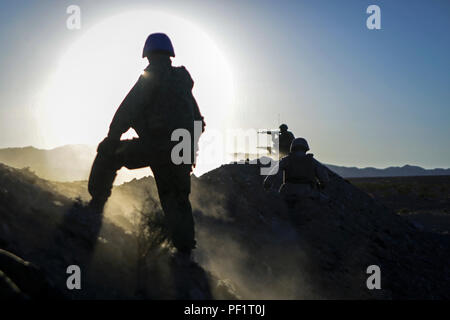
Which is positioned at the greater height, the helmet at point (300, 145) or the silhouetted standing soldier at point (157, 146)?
the helmet at point (300, 145)

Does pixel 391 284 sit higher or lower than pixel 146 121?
lower

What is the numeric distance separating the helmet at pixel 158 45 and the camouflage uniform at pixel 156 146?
0.80ft

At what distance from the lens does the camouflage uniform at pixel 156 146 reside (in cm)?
499

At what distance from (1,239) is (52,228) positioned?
531mm

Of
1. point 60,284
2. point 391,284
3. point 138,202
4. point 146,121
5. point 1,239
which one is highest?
point 146,121

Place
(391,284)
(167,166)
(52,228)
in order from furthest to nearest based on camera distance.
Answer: (391,284), (167,166), (52,228)

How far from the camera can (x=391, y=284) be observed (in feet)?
31.2

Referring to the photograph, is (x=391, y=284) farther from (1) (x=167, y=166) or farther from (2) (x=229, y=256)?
(1) (x=167, y=166)

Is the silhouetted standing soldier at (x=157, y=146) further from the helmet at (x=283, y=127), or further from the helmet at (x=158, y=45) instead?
the helmet at (x=283, y=127)

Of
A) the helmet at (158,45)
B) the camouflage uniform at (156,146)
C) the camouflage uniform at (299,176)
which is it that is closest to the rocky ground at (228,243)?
the camouflage uniform at (156,146)

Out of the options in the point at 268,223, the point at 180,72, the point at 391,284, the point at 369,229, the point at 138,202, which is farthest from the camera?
the point at 369,229

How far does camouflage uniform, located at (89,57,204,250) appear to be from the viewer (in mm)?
4988

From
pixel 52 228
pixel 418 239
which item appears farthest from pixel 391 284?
pixel 52 228

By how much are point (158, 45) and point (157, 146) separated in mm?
1143
